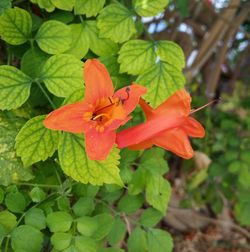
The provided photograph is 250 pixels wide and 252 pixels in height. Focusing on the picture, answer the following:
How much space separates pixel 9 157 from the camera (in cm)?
82

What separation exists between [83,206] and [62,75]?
0.79 feet

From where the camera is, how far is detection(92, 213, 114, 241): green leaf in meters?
0.92

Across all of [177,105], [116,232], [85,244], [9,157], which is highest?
[177,105]

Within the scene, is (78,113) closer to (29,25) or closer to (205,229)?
(29,25)

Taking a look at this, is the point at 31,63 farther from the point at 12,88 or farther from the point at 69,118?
the point at 69,118

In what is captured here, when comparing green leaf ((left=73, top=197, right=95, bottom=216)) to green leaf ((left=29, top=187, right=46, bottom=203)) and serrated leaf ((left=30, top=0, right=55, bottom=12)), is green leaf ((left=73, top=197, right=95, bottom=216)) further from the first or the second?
serrated leaf ((left=30, top=0, right=55, bottom=12))

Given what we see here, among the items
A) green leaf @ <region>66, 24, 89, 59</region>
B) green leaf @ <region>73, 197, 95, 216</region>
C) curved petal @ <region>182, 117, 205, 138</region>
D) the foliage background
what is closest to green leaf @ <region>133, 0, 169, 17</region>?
the foliage background

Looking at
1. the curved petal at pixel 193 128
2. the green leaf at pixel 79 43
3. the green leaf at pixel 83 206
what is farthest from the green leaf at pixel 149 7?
the green leaf at pixel 83 206

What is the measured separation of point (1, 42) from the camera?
3.12 ft

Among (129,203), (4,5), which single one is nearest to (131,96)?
(4,5)

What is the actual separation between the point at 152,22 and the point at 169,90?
110 centimetres

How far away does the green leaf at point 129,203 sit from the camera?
105 cm

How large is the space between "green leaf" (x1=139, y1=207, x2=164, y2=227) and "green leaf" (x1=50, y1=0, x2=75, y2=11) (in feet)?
1.38

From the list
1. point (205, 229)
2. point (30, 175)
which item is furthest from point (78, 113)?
point (205, 229)
